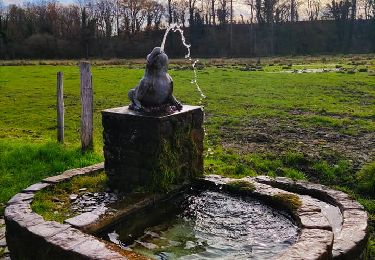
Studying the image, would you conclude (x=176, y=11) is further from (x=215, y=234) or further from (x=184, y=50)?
(x=215, y=234)

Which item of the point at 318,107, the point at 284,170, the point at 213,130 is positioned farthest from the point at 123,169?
the point at 318,107

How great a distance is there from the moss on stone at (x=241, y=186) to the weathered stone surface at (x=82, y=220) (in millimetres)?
2031

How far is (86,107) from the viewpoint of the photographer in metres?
9.95

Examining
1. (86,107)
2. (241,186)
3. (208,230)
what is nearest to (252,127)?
(86,107)

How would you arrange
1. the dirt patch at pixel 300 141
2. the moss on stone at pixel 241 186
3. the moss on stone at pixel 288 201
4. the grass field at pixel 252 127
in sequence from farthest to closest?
the dirt patch at pixel 300 141 → the grass field at pixel 252 127 → the moss on stone at pixel 241 186 → the moss on stone at pixel 288 201

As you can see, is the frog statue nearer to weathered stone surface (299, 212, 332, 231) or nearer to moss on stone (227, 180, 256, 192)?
moss on stone (227, 180, 256, 192)

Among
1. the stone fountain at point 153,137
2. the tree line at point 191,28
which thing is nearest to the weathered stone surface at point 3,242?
the stone fountain at point 153,137

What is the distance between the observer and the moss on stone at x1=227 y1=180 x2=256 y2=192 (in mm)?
6184

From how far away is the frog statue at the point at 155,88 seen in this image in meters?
6.23

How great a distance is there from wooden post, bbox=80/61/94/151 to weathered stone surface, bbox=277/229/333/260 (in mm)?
6254

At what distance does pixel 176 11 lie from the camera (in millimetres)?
64438

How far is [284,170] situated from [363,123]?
5228mm

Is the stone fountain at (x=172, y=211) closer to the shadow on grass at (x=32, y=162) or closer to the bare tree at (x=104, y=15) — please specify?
the shadow on grass at (x=32, y=162)

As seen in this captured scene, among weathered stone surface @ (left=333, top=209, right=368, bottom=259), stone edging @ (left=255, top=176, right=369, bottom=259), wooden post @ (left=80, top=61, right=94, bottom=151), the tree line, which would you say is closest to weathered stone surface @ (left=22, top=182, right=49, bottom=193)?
wooden post @ (left=80, top=61, right=94, bottom=151)
